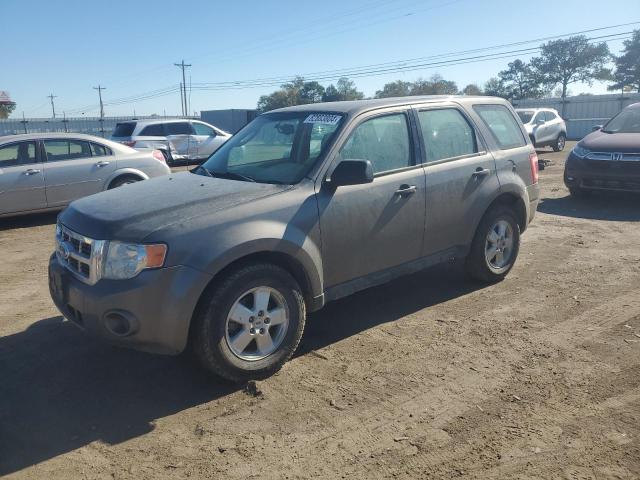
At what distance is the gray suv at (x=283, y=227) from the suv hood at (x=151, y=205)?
1 cm

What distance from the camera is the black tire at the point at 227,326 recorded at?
3.55m

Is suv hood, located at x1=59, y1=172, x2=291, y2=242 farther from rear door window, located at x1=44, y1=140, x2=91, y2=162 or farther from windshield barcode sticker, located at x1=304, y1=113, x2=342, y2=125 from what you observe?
rear door window, located at x1=44, y1=140, x2=91, y2=162

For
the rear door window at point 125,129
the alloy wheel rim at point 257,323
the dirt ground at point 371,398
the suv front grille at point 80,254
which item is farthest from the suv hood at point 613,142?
the rear door window at point 125,129

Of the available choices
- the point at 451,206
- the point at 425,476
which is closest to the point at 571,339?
the point at 451,206

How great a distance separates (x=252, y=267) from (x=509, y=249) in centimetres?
323

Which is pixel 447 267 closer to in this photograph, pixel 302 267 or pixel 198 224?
Result: pixel 302 267

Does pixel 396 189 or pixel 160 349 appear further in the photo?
pixel 396 189

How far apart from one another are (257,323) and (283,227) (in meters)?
0.68

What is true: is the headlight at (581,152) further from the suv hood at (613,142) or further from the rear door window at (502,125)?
the rear door window at (502,125)

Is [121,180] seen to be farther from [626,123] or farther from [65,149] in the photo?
[626,123]

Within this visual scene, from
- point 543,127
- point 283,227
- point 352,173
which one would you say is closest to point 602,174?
point 352,173

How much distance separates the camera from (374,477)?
9.36 ft

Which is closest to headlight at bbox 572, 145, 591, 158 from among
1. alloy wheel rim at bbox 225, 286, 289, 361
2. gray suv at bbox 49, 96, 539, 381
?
gray suv at bbox 49, 96, 539, 381

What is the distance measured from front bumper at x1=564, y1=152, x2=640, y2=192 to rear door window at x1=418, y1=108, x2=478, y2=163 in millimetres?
5247
